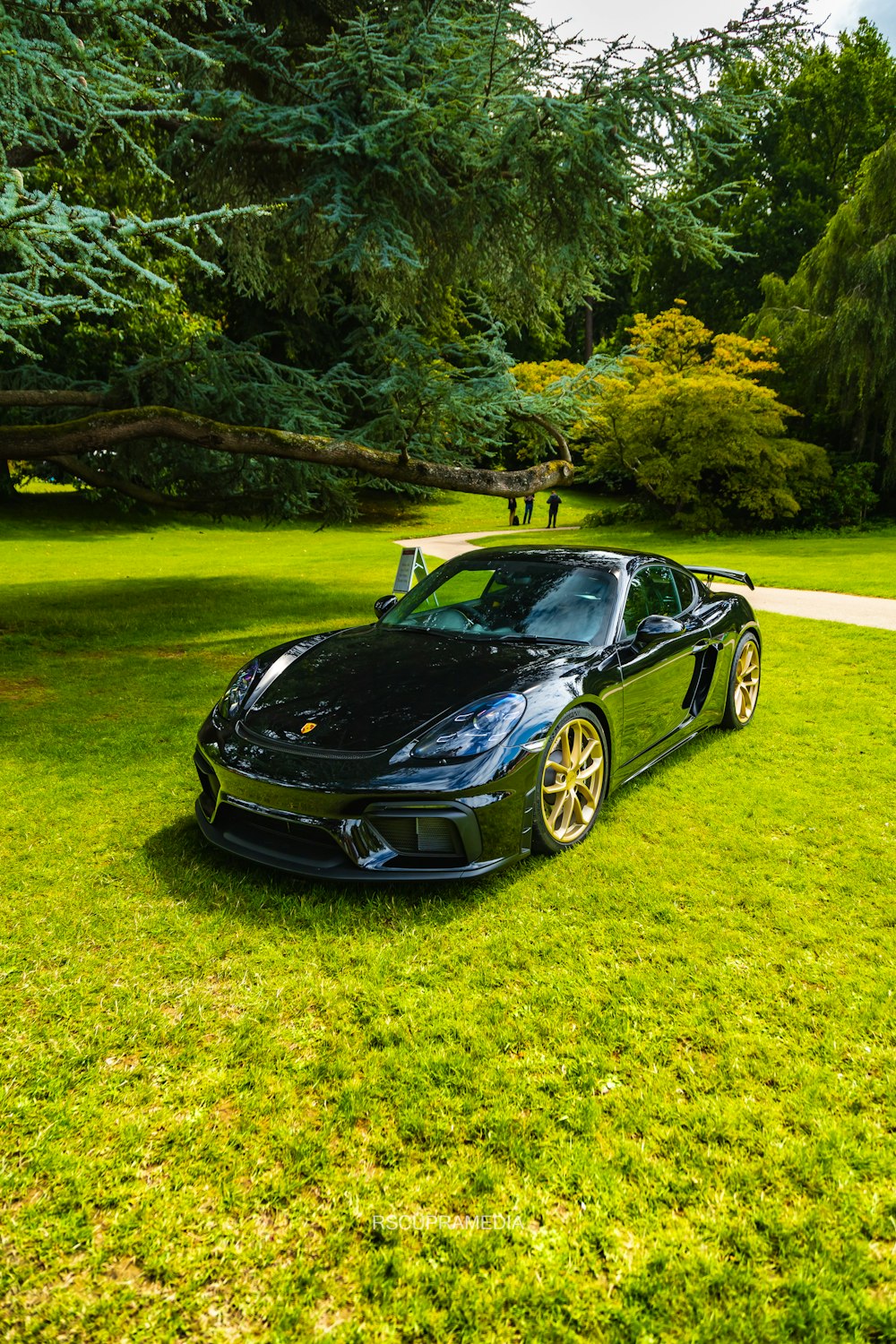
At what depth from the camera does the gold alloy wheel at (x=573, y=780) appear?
3.86 m

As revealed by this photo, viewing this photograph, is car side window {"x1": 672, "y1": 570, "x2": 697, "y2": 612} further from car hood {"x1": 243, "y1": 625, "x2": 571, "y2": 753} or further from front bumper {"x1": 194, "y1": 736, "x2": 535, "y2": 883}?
front bumper {"x1": 194, "y1": 736, "x2": 535, "y2": 883}

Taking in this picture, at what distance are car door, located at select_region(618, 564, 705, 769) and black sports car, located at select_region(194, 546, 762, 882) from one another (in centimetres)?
1

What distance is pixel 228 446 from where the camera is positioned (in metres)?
9.91

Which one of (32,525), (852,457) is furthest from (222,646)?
(852,457)

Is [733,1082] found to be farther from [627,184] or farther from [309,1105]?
[627,184]

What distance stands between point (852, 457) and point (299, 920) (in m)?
30.8

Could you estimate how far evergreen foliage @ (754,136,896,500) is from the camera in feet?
84.6

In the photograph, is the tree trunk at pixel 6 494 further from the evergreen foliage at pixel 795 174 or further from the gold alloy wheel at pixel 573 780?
the evergreen foliage at pixel 795 174

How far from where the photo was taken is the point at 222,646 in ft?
32.1

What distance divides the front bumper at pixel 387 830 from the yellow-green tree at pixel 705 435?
23.0 metres

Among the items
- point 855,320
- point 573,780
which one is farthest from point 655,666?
point 855,320

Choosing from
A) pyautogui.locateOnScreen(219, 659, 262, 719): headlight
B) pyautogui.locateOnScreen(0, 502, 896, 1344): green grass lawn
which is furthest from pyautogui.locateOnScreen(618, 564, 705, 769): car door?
pyautogui.locateOnScreen(219, 659, 262, 719): headlight

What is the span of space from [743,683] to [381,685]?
3228 mm

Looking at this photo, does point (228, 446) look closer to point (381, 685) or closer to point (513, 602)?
point (513, 602)
